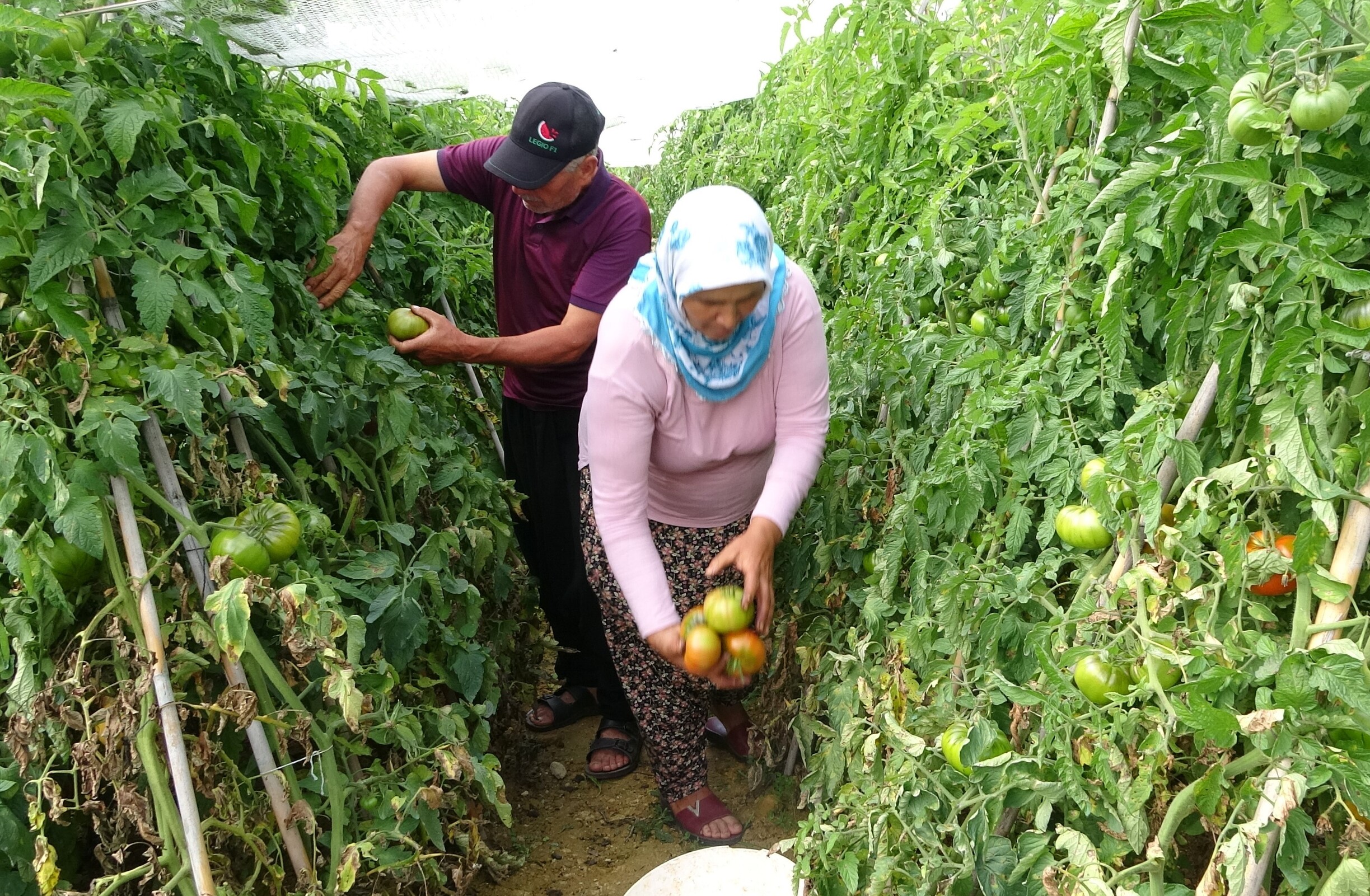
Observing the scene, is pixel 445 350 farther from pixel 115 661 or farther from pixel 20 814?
pixel 20 814

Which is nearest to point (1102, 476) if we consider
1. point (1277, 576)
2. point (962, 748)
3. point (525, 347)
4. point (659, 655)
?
point (1277, 576)

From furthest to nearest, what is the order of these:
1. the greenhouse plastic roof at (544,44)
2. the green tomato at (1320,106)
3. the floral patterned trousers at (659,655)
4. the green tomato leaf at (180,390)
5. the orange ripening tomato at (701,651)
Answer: the floral patterned trousers at (659,655)
the greenhouse plastic roof at (544,44)
the orange ripening tomato at (701,651)
the green tomato leaf at (180,390)
the green tomato at (1320,106)

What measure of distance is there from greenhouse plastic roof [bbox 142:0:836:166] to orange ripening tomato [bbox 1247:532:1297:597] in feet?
6.14

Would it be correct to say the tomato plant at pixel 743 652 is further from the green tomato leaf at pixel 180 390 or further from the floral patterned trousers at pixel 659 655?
the green tomato leaf at pixel 180 390

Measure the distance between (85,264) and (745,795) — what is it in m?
2.03

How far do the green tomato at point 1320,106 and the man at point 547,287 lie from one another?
1.51 m

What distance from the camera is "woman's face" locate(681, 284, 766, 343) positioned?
1.49m

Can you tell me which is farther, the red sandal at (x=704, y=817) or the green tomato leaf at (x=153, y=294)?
the red sandal at (x=704, y=817)

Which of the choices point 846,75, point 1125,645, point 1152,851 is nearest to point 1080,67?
point 1125,645

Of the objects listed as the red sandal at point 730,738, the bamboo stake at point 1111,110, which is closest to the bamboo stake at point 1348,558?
the bamboo stake at point 1111,110

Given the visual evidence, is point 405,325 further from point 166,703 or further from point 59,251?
point 166,703

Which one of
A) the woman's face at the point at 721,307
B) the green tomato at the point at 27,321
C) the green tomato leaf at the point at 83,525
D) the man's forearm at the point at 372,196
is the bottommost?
the green tomato leaf at the point at 83,525

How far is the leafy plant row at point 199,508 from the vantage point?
1325 mm

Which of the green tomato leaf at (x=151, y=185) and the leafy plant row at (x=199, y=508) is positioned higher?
the green tomato leaf at (x=151, y=185)
